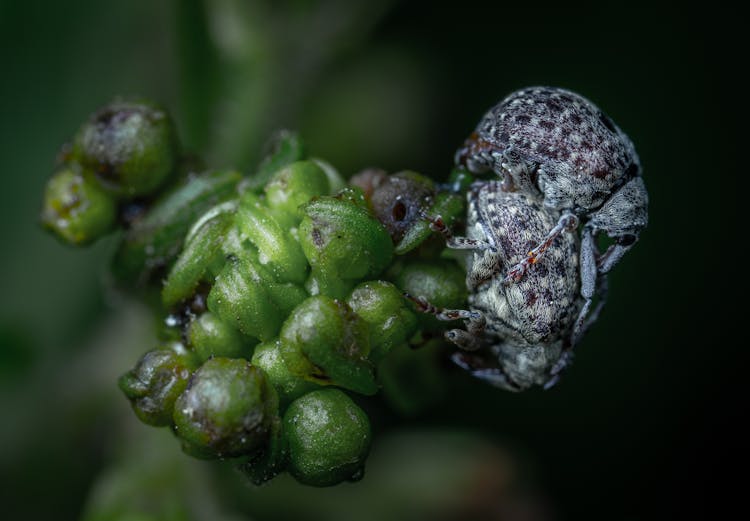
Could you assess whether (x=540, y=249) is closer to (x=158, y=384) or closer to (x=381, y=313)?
(x=381, y=313)

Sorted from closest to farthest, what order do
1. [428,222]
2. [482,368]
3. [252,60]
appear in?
[428,222]
[482,368]
[252,60]

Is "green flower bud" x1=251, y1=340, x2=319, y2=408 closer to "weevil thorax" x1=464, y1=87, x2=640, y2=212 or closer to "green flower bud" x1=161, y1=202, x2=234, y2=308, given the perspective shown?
"green flower bud" x1=161, y1=202, x2=234, y2=308

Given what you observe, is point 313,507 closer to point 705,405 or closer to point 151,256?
point 151,256

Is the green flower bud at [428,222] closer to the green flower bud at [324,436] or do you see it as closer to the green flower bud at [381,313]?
the green flower bud at [381,313]

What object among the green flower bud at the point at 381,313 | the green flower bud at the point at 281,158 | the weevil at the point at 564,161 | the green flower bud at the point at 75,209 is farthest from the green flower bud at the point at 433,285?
the green flower bud at the point at 75,209

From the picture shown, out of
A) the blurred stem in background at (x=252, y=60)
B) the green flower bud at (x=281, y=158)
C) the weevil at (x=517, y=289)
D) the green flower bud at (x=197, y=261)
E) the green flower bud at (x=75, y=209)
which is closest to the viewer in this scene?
the green flower bud at (x=197, y=261)

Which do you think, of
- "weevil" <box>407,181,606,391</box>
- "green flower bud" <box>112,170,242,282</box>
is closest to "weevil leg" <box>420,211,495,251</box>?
"weevil" <box>407,181,606,391</box>

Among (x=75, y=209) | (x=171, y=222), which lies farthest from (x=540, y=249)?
(x=75, y=209)

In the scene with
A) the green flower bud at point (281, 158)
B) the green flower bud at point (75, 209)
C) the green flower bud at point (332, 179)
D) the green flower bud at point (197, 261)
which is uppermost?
the green flower bud at point (75, 209)
